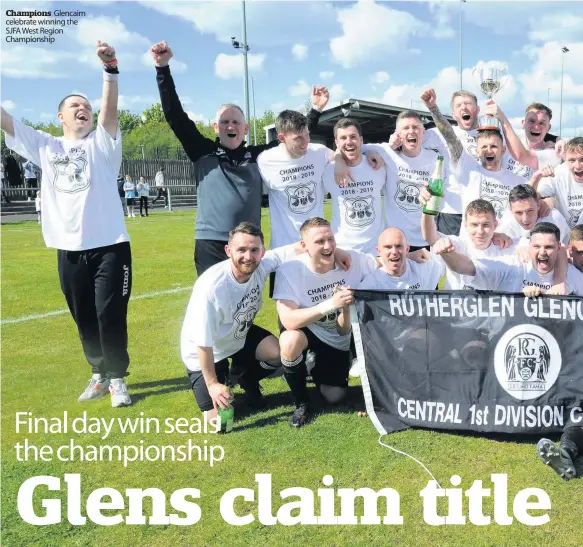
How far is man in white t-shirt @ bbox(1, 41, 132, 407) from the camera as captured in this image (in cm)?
481

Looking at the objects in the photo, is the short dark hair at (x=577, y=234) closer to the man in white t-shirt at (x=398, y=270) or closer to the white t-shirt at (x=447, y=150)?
the man in white t-shirt at (x=398, y=270)

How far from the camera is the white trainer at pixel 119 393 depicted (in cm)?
491

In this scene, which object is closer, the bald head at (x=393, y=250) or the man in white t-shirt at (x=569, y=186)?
the bald head at (x=393, y=250)

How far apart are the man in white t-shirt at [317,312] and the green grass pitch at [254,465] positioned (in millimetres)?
233

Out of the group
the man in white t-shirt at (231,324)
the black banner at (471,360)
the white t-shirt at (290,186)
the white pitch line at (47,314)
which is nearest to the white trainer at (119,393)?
the man in white t-shirt at (231,324)

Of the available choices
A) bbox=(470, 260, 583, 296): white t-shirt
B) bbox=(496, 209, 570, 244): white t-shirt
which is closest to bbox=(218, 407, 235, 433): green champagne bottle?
bbox=(470, 260, 583, 296): white t-shirt

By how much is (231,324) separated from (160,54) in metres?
2.42

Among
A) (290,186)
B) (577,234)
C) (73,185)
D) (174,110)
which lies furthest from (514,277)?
(73,185)

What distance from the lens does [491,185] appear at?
559 cm

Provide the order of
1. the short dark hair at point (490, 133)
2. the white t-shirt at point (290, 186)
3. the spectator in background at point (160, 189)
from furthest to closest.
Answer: the spectator in background at point (160, 189) < the short dark hair at point (490, 133) < the white t-shirt at point (290, 186)

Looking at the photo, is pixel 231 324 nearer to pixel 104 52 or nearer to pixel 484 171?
pixel 104 52

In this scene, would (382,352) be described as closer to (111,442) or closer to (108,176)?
(111,442)

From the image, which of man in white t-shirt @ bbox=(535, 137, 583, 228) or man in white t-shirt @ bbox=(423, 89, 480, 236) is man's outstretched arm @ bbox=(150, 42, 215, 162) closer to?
man in white t-shirt @ bbox=(423, 89, 480, 236)

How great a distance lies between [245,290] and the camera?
455cm
